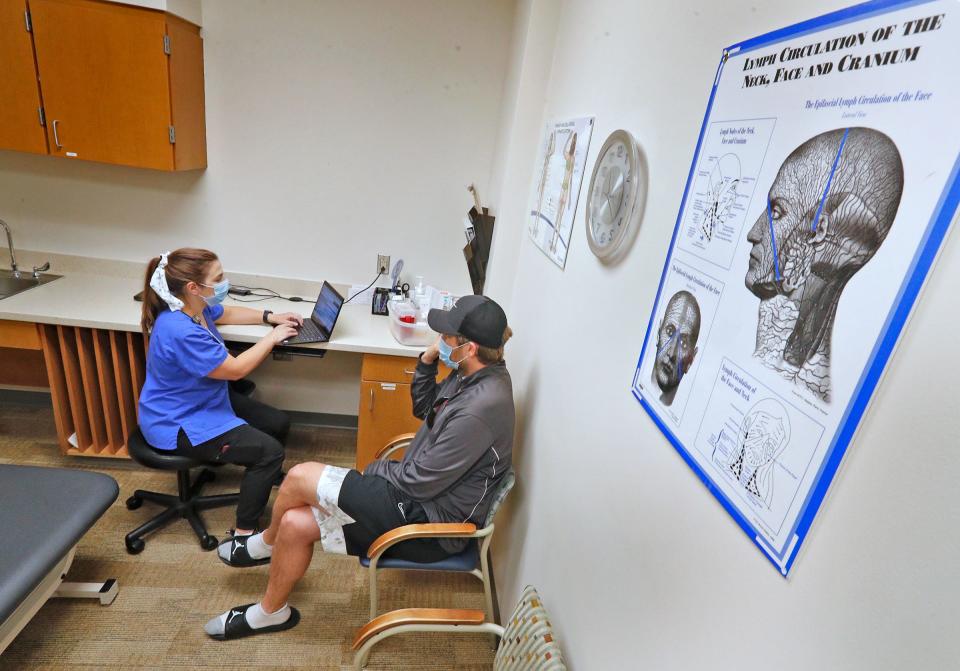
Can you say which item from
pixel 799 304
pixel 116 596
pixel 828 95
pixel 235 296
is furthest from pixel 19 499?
pixel 828 95

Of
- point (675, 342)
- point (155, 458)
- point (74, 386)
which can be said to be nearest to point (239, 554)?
point (155, 458)

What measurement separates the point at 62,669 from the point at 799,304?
239 cm

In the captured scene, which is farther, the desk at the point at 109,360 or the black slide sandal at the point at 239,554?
the desk at the point at 109,360

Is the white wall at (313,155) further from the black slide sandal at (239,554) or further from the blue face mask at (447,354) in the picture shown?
the black slide sandal at (239,554)

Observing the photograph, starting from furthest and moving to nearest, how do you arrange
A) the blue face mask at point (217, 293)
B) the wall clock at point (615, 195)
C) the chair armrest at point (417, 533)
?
the blue face mask at point (217, 293)
the chair armrest at point (417, 533)
the wall clock at point (615, 195)

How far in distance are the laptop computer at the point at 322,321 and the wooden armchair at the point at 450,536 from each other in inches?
41.8

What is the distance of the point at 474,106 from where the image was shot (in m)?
2.86

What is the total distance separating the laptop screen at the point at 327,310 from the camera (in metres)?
2.51

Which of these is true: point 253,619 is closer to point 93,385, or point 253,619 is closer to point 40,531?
point 40,531

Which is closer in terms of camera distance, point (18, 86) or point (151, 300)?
point (151, 300)

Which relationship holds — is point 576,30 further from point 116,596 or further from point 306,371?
point 116,596

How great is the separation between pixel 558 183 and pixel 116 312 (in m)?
2.10

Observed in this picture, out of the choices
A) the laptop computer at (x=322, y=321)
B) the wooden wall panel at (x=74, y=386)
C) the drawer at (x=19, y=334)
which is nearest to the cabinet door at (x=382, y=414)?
the laptop computer at (x=322, y=321)

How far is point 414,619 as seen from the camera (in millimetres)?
1465
